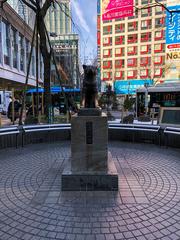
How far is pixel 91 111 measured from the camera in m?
Answer: 4.30

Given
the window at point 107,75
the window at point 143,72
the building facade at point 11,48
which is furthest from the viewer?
the window at point 107,75

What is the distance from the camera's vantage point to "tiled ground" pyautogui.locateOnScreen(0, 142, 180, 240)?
2.82m

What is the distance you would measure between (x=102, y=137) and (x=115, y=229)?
1721 mm

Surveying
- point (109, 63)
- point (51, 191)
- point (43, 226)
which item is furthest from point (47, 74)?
point (109, 63)

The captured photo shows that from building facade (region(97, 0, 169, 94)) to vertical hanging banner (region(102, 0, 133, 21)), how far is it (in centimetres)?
3321

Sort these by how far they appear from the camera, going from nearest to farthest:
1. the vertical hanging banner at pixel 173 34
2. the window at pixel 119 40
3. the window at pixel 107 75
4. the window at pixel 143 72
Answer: the vertical hanging banner at pixel 173 34, the window at pixel 143 72, the window at pixel 107 75, the window at pixel 119 40

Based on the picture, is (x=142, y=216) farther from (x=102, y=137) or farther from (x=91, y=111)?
(x=91, y=111)

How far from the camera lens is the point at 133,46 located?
4969cm

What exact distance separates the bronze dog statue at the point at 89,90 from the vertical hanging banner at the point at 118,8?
8517mm

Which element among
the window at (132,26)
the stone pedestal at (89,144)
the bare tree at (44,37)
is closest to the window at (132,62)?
the window at (132,26)

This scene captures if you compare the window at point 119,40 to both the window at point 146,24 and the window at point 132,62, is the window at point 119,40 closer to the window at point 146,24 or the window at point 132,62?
the window at point 132,62

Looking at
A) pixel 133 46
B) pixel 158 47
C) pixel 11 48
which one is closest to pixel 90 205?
pixel 11 48

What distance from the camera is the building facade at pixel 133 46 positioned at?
156 ft

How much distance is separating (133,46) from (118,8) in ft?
130
